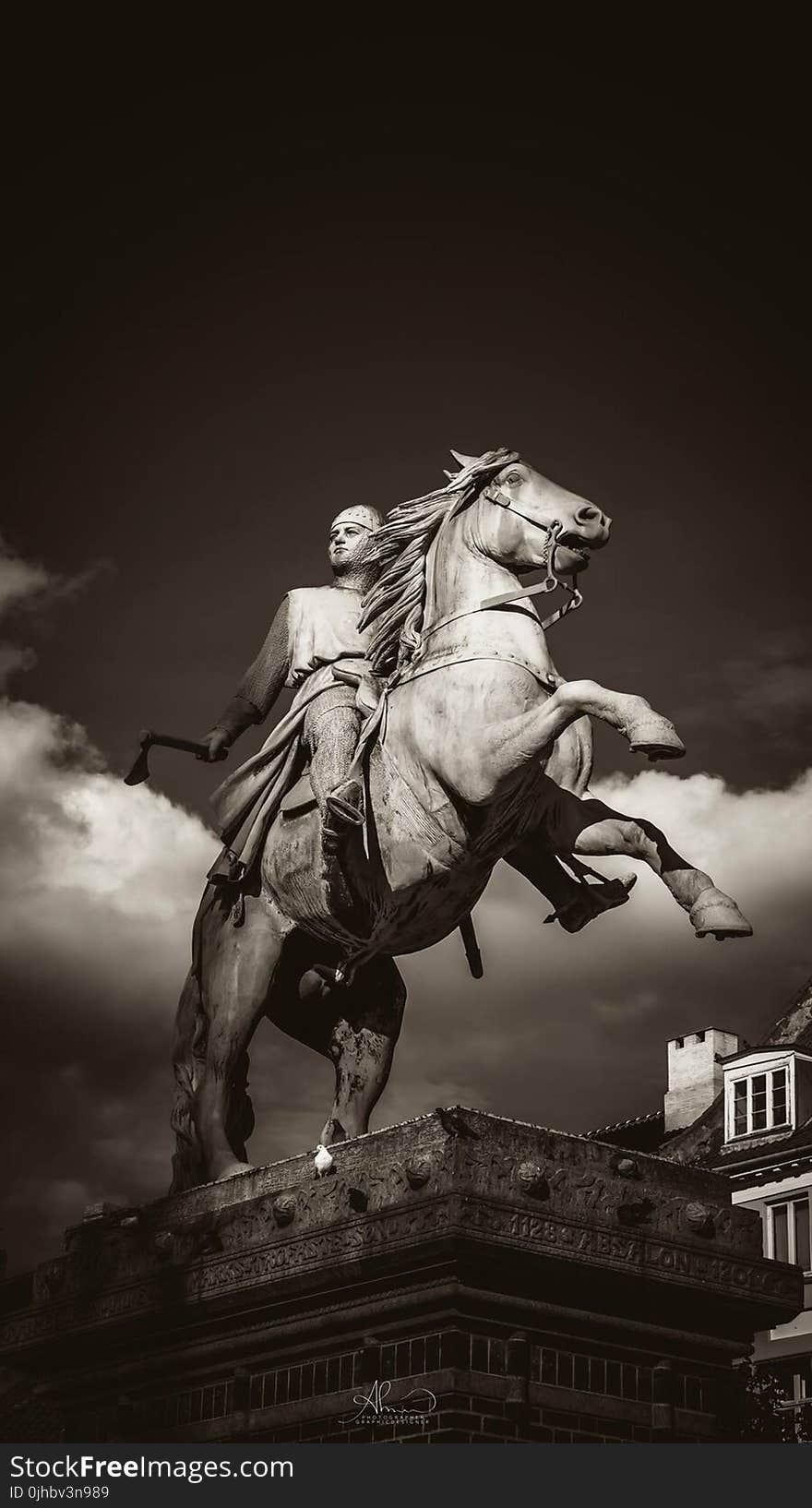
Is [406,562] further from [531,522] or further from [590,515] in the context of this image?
[590,515]

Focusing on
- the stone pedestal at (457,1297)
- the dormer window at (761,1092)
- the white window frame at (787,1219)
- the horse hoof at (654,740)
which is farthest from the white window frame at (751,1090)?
the horse hoof at (654,740)

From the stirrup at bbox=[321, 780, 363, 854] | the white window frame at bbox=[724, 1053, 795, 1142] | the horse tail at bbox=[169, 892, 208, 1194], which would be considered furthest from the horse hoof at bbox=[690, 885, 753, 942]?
the white window frame at bbox=[724, 1053, 795, 1142]

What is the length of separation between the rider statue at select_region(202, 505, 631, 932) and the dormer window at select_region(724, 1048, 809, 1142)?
27960mm

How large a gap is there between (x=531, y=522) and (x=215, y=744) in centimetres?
274

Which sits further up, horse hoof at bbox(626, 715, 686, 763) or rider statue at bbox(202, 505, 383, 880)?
rider statue at bbox(202, 505, 383, 880)

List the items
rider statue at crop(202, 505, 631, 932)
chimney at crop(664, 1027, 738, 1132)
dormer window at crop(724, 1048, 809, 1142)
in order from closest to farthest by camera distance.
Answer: rider statue at crop(202, 505, 631, 932) < dormer window at crop(724, 1048, 809, 1142) < chimney at crop(664, 1027, 738, 1132)

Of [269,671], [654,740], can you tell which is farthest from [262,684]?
[654,740]

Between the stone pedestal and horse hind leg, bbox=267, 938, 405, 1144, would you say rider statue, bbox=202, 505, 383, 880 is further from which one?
the stone pedestal

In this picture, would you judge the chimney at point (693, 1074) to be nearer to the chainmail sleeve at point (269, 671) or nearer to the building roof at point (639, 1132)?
the building roof at point (639, 1132)

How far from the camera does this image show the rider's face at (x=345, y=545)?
1183 cm

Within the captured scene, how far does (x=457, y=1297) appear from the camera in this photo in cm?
877

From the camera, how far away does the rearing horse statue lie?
9812 millimetres

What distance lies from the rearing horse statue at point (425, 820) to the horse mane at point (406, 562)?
12 millimetres

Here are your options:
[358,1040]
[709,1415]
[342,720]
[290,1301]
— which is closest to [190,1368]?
[290,1301]
